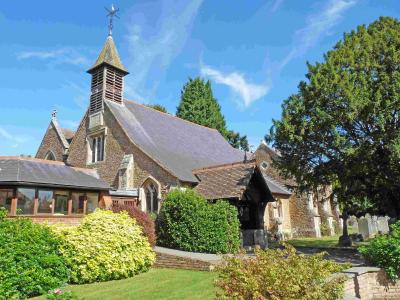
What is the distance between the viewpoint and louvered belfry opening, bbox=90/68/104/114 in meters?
27.6

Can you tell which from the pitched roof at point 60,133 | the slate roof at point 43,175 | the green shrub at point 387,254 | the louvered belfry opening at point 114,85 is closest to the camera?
the green shrub at point 387,254

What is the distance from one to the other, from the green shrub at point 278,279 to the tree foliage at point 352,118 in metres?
11.2

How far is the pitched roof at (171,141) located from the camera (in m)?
23.6

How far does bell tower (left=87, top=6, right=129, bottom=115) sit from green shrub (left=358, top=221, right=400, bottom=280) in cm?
2195

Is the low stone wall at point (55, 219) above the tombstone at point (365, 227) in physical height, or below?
above

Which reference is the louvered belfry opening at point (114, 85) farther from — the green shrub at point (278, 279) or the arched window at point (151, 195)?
the green shrub at point (278, 279)

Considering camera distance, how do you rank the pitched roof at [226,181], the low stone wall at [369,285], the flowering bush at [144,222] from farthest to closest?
the pitched roof at [226,181], the flowering bush at [144,222], the low stone wall at [369,285]

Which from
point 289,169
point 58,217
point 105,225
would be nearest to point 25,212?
point 58,217

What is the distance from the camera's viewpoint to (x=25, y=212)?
17.6 m

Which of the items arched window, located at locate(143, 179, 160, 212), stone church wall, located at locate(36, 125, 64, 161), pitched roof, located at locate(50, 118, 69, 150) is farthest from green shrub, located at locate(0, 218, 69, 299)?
stone church wall, located at locate(36, 125, 64, 161)

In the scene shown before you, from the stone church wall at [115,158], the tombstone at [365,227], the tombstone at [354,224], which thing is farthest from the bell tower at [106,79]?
the tombstone at [354,224]

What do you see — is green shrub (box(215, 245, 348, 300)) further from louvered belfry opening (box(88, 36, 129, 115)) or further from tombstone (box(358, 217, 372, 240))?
tombstone (box(358, 217, 372, 240))

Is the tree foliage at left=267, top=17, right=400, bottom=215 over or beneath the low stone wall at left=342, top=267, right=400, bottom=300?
over

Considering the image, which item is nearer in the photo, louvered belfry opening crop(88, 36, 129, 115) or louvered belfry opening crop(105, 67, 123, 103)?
louvered belfry opening crop(88, 36, 129, 115)
